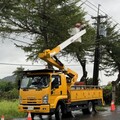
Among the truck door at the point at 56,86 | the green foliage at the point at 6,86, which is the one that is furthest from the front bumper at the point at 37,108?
the green foliage at the point at 6,86

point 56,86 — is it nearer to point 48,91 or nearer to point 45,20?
point 48,91

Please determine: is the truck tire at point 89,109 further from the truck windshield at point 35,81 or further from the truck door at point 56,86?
the truck windshield at point 35,81

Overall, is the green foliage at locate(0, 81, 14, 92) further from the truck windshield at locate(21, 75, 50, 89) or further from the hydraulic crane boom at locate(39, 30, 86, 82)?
the truck windshield at locate(21, 75, 50, 89)

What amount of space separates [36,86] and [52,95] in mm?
1004

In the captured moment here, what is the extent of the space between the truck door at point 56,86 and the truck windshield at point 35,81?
39 cm

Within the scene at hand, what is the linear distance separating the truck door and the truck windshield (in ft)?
1.27

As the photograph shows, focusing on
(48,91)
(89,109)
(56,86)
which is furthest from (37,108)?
(89,109)

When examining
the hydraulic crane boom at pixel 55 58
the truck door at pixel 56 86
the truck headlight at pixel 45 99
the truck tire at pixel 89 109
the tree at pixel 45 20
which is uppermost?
the tree at pixel 45 20

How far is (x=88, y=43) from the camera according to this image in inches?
1284

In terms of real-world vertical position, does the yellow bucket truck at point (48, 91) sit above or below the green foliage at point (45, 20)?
below

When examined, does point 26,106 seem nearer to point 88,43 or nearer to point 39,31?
point 39,31

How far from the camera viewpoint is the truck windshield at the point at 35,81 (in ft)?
74.0

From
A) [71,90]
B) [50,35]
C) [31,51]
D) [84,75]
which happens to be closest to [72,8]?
[50,35]

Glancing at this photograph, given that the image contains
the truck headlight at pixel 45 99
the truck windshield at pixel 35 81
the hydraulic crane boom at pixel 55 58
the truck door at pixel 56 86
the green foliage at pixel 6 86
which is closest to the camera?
the truck headlight at pixel 45 99
